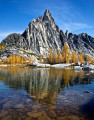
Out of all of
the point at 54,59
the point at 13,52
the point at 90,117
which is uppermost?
the point at 13,52

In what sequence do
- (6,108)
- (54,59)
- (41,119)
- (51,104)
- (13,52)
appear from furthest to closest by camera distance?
(13,52)
(54,59)
(51,104)
(6,108)
(41,119)

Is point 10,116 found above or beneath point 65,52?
beneath

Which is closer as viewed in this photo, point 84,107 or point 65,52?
point 84,107

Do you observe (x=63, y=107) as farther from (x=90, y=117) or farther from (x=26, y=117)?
(x=26, y=117)

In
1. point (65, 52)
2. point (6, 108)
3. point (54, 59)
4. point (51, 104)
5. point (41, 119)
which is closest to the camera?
point (41, 119)

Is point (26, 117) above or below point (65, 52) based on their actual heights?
below

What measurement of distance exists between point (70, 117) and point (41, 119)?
2.28 metres

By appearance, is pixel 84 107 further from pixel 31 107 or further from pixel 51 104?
pixel 31 107

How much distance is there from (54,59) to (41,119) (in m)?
111

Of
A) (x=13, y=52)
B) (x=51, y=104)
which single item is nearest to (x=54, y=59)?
(x=13, y=52)

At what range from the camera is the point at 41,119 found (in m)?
7.11

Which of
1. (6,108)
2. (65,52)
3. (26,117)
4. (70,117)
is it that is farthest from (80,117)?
(65,52)

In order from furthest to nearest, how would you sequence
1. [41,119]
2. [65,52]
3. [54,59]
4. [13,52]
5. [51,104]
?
[13,52] < [54,59] < [65,52] < [51,104] < [41,119]

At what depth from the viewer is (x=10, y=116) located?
7.44m
